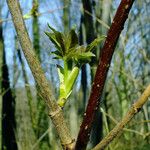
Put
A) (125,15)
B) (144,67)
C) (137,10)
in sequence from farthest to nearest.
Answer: (144,67)
(137,10)
(125,15)

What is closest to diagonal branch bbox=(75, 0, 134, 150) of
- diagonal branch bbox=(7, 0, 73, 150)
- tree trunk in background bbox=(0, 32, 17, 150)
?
diagonal branch bbox=(7, 0, 73, 150)

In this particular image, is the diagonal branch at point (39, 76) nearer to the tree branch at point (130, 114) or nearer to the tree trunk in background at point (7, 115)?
the tree branch at point (130, 114)

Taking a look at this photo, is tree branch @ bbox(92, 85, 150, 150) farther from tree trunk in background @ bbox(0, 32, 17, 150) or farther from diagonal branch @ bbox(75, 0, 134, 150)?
tree trunk in background @ bbox(0, 32, 17, 150)

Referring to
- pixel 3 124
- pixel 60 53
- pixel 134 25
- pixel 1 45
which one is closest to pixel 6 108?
pixel 3 124

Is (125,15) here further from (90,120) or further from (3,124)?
(3,124)

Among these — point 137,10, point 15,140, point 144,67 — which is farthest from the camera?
point 144,67

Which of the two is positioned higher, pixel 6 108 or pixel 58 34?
pixel 58 34
